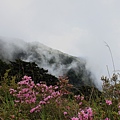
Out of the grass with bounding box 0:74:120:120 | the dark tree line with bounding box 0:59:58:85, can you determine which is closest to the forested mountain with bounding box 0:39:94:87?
the dark tree line with bounding box 0:59:58:85

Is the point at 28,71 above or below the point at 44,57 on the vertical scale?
below

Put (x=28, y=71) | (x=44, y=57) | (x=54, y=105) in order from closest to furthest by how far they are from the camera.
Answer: (x=54, y=105) < (x=28, y=71) < (x=44, y=57)

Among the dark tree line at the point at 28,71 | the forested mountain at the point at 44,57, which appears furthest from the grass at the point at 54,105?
the forested mountain at the point at 44,57

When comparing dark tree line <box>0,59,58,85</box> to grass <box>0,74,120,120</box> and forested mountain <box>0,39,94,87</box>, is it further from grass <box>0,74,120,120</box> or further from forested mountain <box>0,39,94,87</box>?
forested mountain <box>0,39,94,87</box>

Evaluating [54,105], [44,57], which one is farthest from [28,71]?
[44,57]

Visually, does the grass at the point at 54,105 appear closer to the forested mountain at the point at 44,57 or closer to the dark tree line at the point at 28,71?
the dark tree line at the point at 28,71

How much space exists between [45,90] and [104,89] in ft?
2.78

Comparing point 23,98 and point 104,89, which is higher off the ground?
point 104,89

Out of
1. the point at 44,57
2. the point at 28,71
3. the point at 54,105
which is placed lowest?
the point at 54,105

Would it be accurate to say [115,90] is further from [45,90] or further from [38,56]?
[38,56]

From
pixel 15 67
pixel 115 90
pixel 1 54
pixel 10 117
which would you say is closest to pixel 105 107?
pixel 115 90

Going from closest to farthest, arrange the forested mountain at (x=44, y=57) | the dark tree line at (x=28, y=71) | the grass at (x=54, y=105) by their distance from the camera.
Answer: the grass at (x=54, y=105) → the dark tree line at (x=28, y=71) → the forested mountain at (x=44, y=57)

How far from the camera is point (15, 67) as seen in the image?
34.8 ft

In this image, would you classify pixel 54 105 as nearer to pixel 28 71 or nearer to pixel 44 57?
pixel 28 71
